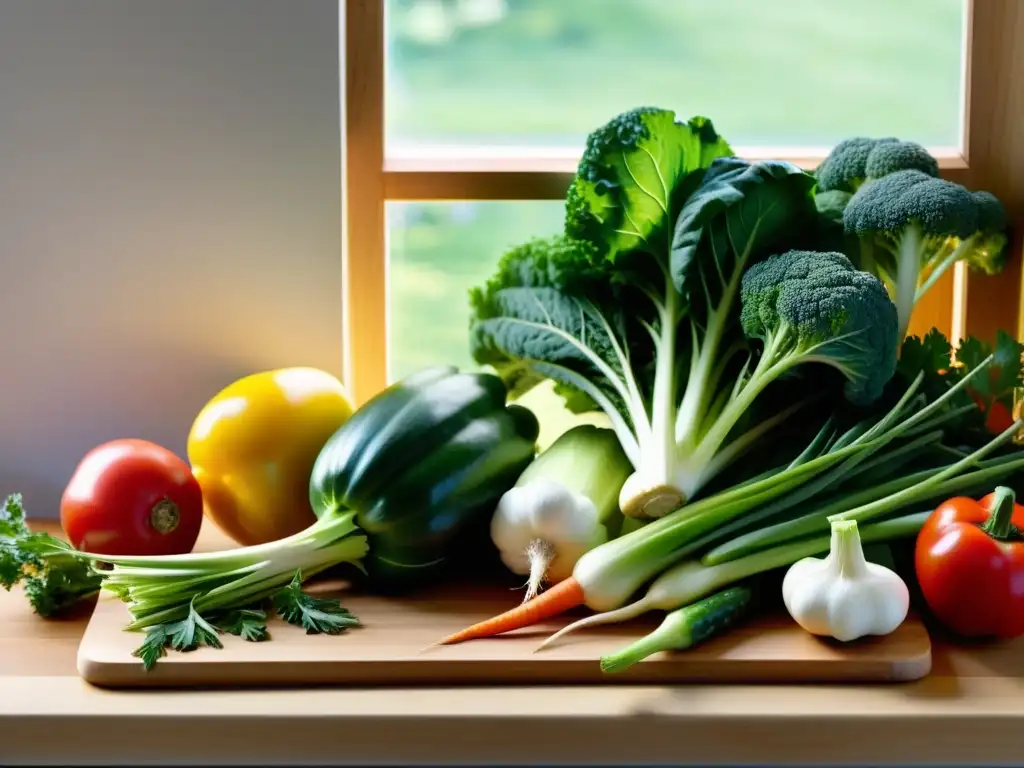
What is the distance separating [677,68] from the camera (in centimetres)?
137

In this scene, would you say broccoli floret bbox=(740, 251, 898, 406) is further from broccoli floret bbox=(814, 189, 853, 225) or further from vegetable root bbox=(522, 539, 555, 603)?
→ vegetable root bbox=(522, 539, 555, 603)

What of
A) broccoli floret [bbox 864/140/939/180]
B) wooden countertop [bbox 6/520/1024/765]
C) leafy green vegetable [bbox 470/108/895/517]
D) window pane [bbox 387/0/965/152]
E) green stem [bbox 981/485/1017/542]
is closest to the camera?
wooden countertop [bbox 6/520/1024/765]

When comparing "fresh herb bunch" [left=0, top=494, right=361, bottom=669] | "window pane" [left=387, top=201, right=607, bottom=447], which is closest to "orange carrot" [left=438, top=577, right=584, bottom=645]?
"fresh herb bunch" [left=0, top=494, right=361, bottom=669]

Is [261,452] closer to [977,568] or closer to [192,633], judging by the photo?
[192,633]

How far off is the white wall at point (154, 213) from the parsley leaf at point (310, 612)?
0.40m

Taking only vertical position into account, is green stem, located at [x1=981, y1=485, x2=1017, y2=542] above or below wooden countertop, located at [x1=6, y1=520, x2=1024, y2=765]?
above

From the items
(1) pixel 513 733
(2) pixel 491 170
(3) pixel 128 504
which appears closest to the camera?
(1) pixel 513 733

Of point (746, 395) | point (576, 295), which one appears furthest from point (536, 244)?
point (746, 395)

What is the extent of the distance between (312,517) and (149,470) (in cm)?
18

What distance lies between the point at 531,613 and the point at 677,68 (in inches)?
30.0

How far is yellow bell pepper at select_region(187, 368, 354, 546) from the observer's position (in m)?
1.14

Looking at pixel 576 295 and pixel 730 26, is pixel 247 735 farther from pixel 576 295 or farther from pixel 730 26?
pixel 730 26

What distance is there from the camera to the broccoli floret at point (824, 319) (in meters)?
1.00

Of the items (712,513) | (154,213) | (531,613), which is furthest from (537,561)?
(154,213)
